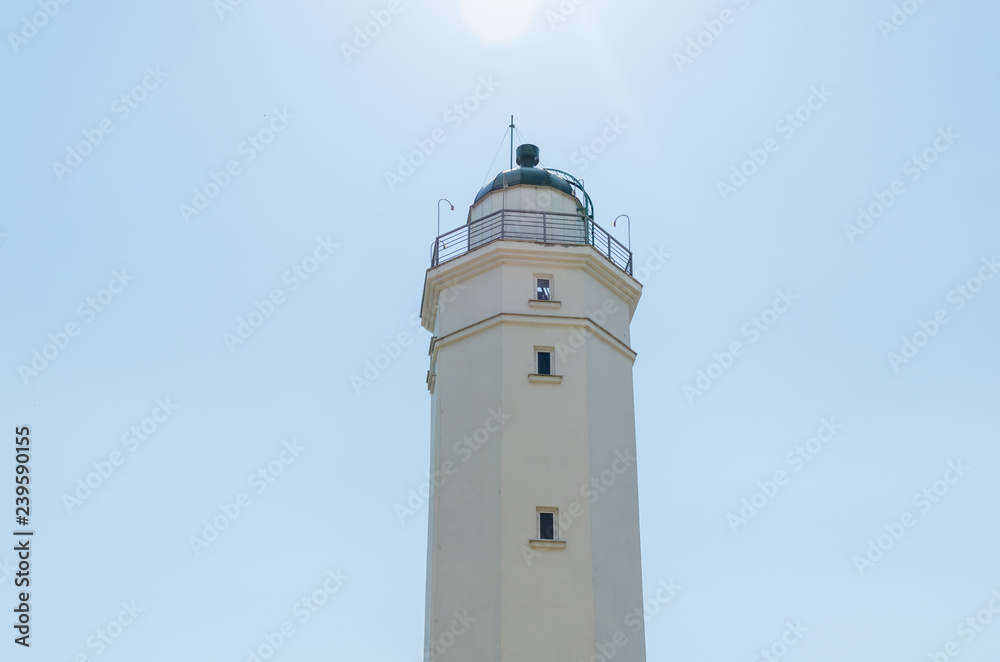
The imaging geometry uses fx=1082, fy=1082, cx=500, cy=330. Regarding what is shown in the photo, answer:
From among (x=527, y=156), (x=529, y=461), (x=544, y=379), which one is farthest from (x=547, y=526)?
(x=527, y=156)

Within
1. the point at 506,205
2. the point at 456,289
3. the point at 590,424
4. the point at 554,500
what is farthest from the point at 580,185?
the point at 554,500

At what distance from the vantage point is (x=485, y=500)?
24047 millimetres

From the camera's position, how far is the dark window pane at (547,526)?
77.4ft

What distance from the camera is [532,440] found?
2441 centimetres

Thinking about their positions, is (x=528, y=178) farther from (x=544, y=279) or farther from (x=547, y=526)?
(x=547, y=526)

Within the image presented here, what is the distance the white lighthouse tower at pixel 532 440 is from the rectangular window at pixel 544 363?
1.3 inches

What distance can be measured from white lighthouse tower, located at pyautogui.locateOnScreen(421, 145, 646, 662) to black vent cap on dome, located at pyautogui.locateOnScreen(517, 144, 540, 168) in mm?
757

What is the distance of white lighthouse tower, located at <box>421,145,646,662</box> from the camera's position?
23062 millimetres

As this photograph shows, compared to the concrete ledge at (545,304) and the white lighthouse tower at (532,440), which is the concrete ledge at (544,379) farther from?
the concrete ledge at (545,304)

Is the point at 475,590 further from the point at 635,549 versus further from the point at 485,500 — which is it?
the point at 635,549

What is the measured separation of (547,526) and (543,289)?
5.95 meters

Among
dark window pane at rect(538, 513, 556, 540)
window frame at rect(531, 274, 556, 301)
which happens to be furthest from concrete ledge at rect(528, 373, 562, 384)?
dark window pane at rect(538, 513, 556, 540)

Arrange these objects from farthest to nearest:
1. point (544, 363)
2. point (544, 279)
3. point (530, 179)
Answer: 1. point (530, 179)
2. point (544, 279)
3. point (544, 363)

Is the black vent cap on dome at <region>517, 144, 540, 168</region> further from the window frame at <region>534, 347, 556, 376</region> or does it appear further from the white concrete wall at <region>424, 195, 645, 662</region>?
the window frame at <region>534, 347, 556, 376</region>
